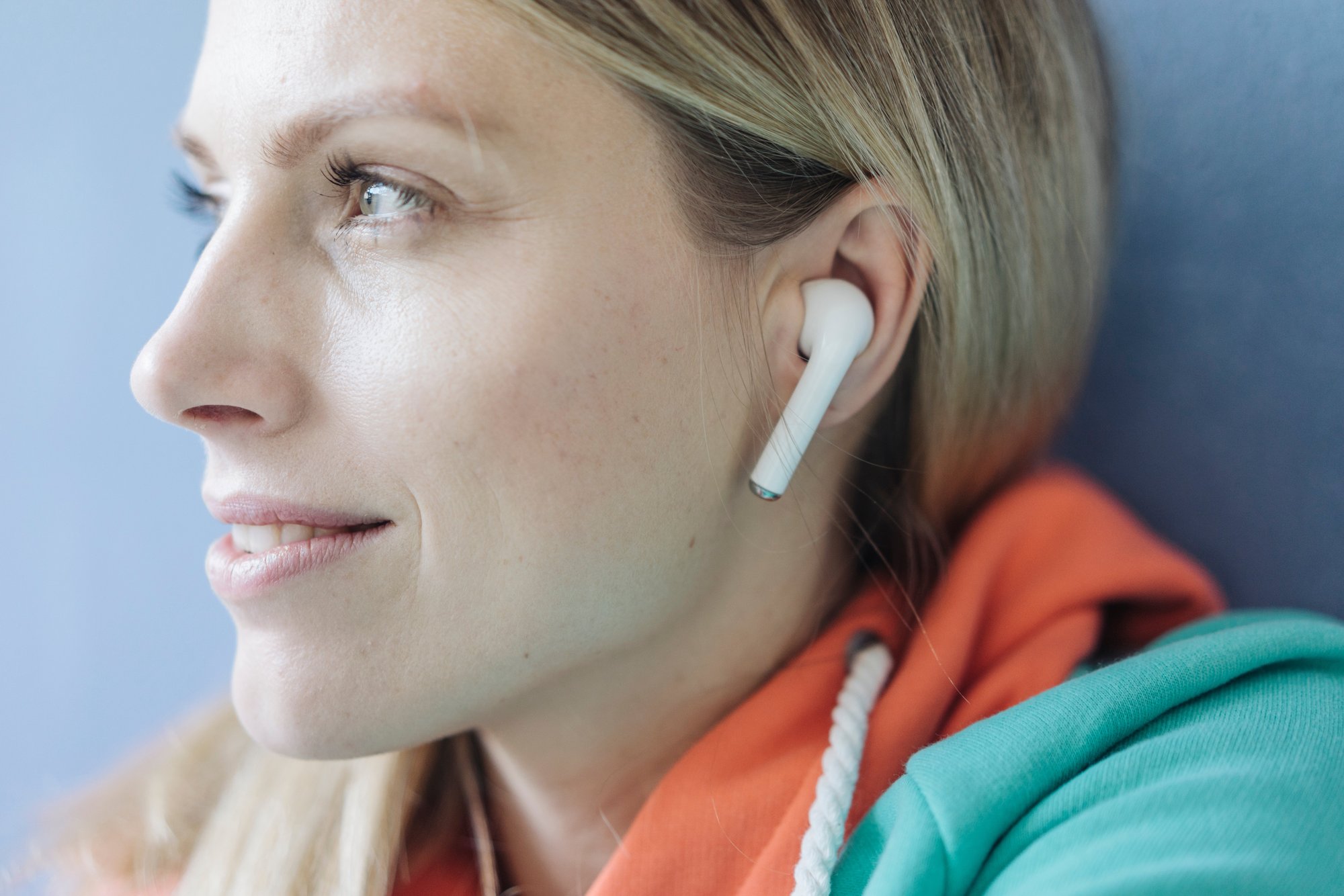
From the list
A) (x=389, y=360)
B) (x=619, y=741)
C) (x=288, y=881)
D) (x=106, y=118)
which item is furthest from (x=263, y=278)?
(x=106, y=118)

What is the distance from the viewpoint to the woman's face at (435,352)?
0.80m

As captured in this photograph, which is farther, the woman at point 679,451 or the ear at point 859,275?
the ear at point 859,275

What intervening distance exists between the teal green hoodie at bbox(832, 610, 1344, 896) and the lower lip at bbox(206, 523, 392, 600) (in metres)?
0.50

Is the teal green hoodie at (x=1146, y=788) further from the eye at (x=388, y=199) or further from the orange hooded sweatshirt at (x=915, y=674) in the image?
the eye at (x=388, y=199)

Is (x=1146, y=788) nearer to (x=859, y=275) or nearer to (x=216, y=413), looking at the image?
(x=859, y=275)

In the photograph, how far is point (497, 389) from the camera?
82 cm

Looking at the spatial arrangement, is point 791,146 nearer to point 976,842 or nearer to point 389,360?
point 389,360

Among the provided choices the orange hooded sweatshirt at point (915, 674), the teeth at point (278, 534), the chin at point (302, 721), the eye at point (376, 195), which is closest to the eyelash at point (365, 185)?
the eye at point (376, 195)

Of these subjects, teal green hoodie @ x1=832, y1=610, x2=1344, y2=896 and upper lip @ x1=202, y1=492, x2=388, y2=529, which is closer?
teal green hoodie @ x1=832, y1=610, x2=1344, y2=896

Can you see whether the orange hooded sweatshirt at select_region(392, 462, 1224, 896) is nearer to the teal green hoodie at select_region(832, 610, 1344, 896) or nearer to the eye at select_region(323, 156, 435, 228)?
the teal green hoodie at select_region(832, 610, 1344, 896)

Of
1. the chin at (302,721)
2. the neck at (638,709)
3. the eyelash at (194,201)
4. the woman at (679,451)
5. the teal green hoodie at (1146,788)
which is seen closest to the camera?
the teal green hoodie at (1146,788)

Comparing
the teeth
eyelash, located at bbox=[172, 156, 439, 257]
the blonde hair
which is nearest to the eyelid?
eyelash, located at bbox=[172, 156, 439, 257]

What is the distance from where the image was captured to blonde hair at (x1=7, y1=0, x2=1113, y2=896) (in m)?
0.85

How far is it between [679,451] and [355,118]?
0.37 meters
